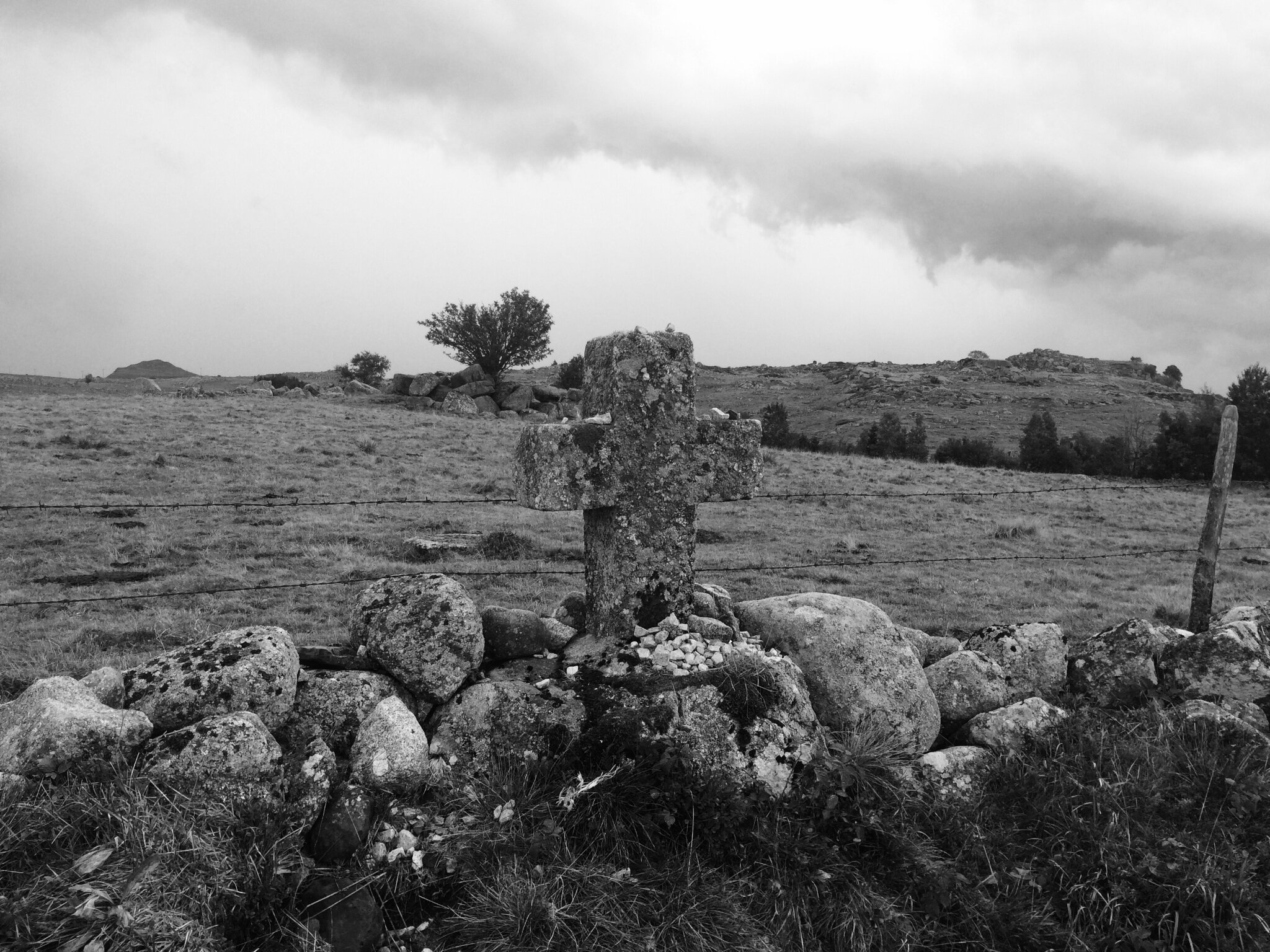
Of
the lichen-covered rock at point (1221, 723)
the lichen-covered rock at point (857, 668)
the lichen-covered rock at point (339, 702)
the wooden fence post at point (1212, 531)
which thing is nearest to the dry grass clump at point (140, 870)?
the lichen-covered rock at point (339, 702)

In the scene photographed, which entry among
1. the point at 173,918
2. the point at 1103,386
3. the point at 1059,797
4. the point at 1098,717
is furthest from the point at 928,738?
the point at 1103,386

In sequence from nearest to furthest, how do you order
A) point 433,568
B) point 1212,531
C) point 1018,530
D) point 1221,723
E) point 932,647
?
point 1221,723
point 932,647
point 1212,531
point 433,568
point 1018,530

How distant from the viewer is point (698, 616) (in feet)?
17.7

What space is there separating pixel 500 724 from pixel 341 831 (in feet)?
3.14

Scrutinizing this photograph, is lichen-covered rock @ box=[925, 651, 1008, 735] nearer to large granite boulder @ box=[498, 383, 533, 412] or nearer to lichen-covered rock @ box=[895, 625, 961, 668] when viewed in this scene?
lichen-covered rock @ box=[895, 625, 961, 668]

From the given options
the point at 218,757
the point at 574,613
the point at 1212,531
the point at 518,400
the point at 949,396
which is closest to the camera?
the point at 218,757

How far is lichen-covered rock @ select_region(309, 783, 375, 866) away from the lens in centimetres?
366

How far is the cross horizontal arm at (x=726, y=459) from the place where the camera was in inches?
212

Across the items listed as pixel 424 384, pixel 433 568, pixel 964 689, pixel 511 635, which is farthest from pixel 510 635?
pixel 424 384

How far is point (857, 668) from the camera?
5.04 metres

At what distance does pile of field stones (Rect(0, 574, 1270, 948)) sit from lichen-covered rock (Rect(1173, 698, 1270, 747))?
0.7 inches

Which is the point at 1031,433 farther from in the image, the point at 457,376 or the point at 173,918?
the point at 173,918

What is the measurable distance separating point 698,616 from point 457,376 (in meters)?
51.9

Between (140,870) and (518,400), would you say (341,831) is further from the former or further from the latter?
(518,400)
